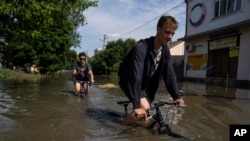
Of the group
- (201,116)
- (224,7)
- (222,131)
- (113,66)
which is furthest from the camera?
(113,66)

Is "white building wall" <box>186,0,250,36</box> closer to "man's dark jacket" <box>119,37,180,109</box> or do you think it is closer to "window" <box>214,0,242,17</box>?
"window" <box>214,0,242,17</box>

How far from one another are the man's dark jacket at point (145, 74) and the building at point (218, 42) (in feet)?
49.4

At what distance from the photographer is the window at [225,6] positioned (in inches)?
853

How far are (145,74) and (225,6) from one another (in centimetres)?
1937

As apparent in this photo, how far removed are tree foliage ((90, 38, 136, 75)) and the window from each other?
3327 cm

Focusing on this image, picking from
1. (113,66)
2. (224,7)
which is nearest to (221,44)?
(224,7)

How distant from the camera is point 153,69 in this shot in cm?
541

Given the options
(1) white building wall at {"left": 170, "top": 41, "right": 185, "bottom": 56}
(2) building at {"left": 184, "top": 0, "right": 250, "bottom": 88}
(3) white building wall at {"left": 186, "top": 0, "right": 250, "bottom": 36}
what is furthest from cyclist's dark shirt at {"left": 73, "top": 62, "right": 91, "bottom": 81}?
(1) white building wall at {"left": 170, "top": 41, "right": 185, "bottom": 56}

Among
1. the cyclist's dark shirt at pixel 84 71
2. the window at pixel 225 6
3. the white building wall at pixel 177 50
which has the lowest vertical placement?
the cyclist's dark shirt at pixel 84 71

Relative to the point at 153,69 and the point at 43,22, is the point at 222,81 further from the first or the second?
the point at 153,69

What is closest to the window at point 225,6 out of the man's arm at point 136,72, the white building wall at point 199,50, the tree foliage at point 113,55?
the white building wall at point 199,50

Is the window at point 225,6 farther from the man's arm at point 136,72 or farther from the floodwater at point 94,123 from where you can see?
the man's arm at point 136,72

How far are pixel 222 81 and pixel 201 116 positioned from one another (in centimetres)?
1475

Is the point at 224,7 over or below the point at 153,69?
over
